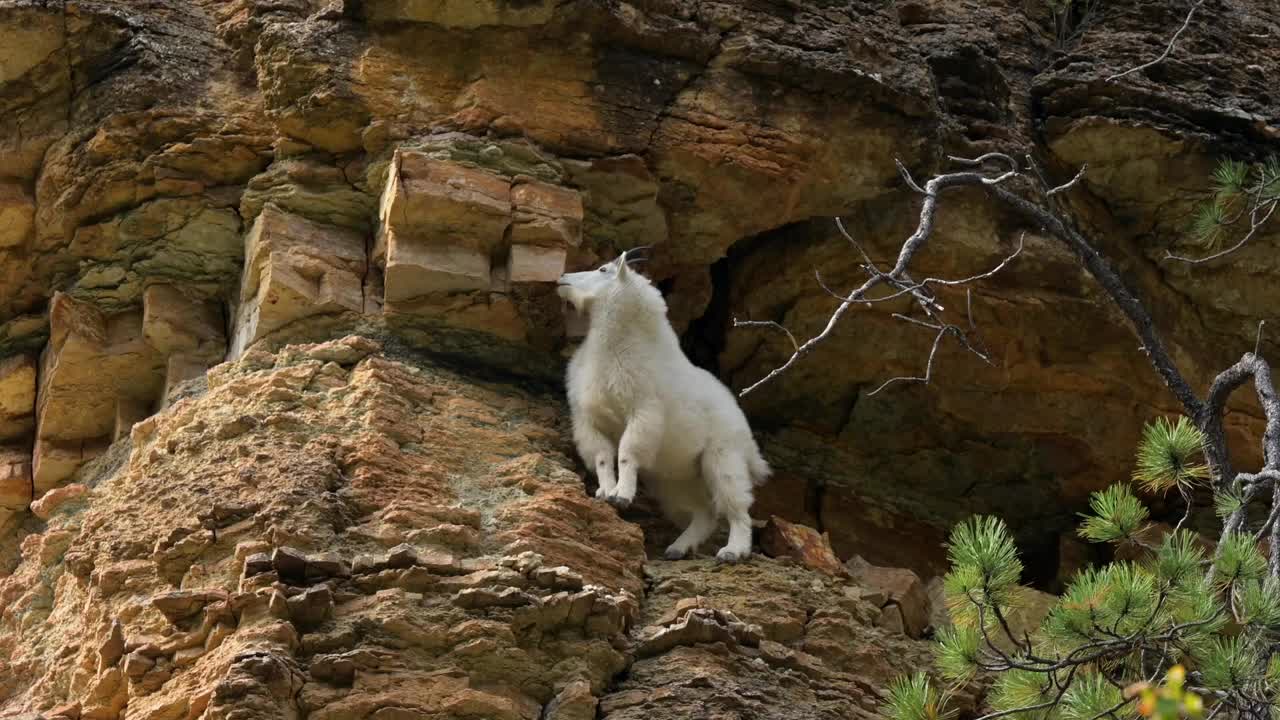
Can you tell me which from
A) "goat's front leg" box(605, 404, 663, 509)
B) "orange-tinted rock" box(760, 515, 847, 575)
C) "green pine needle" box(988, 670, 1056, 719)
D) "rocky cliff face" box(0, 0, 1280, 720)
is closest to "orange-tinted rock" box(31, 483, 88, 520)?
"rocky cliff face" box(0, 0, 1280, 720)

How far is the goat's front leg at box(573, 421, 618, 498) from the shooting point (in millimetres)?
9859

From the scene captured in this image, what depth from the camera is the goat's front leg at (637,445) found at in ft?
32.2

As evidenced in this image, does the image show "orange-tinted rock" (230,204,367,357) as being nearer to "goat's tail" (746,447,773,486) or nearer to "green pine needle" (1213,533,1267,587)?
"goat's tail" (746,447,773,486)

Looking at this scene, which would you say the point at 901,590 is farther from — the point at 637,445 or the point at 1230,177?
the point at 1230,177

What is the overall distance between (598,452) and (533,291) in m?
1.12

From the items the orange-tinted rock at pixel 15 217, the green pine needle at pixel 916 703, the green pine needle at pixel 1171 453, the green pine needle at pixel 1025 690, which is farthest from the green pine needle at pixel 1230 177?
the orange-tinted rock at pixel 15 217

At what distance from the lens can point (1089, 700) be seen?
6832mm

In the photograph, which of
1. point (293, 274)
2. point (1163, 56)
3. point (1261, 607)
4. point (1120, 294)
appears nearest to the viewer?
point (1261, 607)

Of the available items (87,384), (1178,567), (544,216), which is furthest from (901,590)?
(87,384)

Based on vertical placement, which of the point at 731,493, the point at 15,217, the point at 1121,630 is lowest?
the point at 731,493

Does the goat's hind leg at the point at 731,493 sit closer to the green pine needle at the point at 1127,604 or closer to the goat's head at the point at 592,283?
the goat's head at the point at 592,283

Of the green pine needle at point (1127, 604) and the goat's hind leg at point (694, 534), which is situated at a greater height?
the green pine needle at point (1127, 604)

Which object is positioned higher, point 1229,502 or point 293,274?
point 1229,502

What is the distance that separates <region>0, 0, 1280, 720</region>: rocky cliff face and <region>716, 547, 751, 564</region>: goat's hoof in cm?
13
